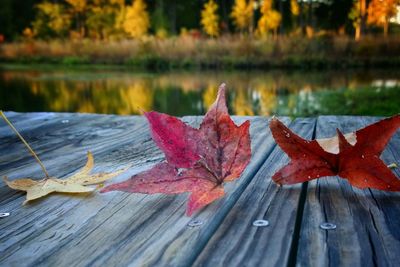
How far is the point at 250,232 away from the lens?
550 mm

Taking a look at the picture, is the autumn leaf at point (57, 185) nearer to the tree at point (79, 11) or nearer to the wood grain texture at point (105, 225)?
the wood grain texture at point (105, 225)

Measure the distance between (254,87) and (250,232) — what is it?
30.1ft

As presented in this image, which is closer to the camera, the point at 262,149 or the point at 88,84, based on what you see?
the point at 262,149

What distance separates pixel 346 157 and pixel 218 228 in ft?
0.74

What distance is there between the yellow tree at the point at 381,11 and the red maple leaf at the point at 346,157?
91.2 feet

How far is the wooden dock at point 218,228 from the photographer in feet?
1.62

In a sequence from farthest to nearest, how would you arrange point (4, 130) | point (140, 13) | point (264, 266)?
point (140, 13)
point (4, 130)
point (264, 266)

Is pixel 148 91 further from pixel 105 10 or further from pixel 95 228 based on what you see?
pixel 105 10

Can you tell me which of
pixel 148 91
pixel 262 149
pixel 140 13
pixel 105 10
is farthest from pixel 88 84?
pixel 105 10

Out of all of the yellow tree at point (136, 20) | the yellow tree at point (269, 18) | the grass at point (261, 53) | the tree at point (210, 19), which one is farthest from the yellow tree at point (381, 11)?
the yellow tree at point (136, 20)

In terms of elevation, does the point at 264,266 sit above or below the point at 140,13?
below

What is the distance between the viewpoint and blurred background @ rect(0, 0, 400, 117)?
734 centimetres

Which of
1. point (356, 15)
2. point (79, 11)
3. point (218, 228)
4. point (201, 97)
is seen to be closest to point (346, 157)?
point (218, 228)

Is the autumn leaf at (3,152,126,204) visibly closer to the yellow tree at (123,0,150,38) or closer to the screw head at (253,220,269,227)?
the screw head at (253,220,269,227)
